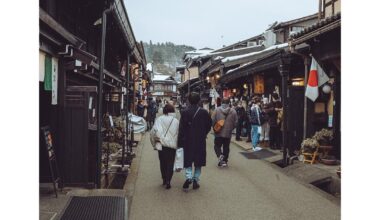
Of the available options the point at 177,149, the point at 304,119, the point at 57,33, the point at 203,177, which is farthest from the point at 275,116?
the point at 57,33

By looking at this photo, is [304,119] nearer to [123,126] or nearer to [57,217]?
[123,126]

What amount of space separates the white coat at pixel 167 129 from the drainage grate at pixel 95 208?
5.62ft

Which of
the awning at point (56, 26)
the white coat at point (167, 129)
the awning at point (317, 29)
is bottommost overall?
the white coat at point (167, 129)

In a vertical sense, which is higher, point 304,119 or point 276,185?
point 304,119

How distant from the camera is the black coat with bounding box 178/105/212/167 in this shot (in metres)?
9.06

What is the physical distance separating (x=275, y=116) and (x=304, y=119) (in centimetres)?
185

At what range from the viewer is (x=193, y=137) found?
30.0 ft

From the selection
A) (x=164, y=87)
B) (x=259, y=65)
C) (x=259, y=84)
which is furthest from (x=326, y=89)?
(x=164, y=87)

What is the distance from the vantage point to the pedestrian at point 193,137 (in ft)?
29.7

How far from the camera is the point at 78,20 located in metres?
11.9

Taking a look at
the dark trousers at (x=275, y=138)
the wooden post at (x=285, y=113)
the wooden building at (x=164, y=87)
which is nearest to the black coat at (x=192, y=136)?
the wooden post at (x=285, y=113)

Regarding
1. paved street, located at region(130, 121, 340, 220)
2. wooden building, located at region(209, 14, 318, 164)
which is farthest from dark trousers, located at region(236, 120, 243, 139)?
paved street, located at region(130, 121, 340, 220)

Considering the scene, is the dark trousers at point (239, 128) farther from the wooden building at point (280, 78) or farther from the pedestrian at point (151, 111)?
the pedestrian at point (151, 111)

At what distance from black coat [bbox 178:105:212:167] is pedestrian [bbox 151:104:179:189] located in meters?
0.15
